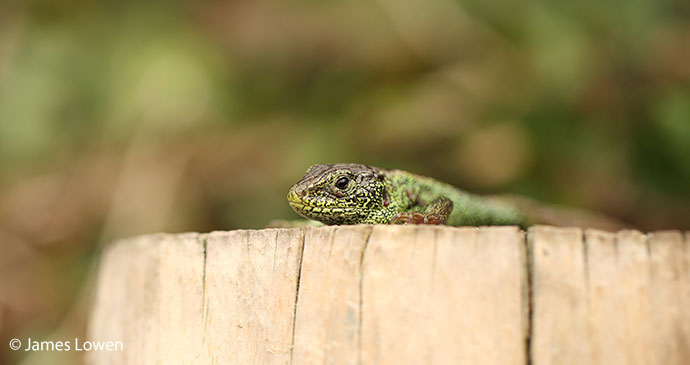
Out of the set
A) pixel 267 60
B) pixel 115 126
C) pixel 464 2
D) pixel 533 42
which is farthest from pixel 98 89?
pixel 533 42

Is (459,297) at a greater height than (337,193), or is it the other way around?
(337,193)

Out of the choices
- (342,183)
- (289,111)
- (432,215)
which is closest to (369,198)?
(342,183)

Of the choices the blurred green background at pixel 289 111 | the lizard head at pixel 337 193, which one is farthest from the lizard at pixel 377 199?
the blurred green background at pixel 289 111

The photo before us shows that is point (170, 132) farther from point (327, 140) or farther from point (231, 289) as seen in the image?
point (231, 289)

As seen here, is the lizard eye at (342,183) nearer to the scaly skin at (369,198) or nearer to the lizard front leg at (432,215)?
the scaly skin at (369,198)

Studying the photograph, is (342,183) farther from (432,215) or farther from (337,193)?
(432,215)
